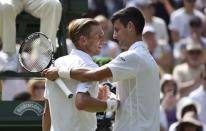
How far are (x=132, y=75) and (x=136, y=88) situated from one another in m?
0.10

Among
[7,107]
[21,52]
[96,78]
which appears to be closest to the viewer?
[96,78]

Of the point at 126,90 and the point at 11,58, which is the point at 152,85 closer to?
the point at 126,90

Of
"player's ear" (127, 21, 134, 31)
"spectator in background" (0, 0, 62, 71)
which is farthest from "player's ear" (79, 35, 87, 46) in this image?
"spectator in background" (0, 0, 62, 71)

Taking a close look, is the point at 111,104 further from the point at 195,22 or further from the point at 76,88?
the point at 195,22

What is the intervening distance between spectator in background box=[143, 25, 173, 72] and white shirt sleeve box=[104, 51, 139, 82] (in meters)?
6.81

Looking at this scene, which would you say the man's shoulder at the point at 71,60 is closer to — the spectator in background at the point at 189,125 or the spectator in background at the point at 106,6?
the spectator in background at the point at 189,125

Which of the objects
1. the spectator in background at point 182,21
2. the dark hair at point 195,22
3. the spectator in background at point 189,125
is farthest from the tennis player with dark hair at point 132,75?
the spectator in background at point 182,21

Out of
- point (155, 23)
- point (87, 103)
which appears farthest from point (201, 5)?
point (87, 103)

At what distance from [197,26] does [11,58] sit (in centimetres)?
586

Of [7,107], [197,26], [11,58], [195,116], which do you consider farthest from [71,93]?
[197,26]

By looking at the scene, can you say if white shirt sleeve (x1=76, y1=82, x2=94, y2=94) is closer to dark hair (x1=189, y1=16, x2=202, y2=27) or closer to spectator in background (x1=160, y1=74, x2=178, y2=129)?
spectator in background (x1=160, y1=74, x2=178, y2=129)

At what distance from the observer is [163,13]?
14.6 metres

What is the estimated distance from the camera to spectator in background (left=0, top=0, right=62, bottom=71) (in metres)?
8.08

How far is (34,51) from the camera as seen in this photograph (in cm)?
677
